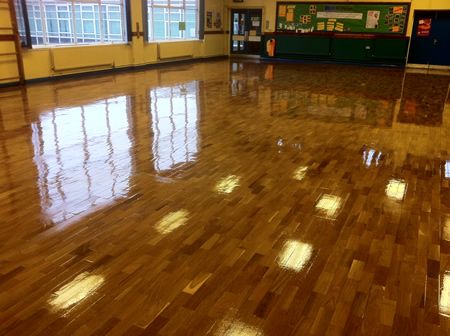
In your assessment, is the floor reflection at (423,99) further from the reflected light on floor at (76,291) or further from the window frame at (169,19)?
the window frame at (169,19)

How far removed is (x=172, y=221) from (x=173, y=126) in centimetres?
293

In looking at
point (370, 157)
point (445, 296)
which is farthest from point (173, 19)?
point (445, 296)

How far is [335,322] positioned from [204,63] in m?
13.3

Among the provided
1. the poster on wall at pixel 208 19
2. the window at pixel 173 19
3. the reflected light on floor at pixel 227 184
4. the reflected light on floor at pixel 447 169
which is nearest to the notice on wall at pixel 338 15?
the poster on wall at pixel 208 19

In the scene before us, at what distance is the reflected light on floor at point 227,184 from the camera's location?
371cm

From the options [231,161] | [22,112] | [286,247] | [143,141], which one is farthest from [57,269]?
[22,112]

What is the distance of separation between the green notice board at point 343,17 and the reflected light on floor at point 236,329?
14.5 meters

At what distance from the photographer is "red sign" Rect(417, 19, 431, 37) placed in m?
14.0

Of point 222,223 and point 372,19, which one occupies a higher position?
point 372,19

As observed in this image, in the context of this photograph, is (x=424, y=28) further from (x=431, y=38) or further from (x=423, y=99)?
(x=423, y=99)

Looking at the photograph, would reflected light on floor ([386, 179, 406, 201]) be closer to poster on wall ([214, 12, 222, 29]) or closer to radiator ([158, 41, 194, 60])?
radiator ([158, 41, 194, 60])

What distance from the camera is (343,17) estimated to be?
14.8 meters

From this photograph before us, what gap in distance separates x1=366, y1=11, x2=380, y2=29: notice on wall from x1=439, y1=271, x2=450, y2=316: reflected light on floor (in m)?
13.7

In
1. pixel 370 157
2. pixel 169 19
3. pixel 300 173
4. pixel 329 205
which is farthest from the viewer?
pixel 169 19
